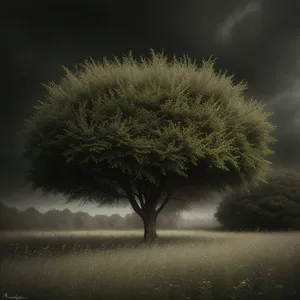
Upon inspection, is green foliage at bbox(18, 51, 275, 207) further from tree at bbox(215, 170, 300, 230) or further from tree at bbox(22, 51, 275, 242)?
tree at bbox(215, 170, 300, 230)

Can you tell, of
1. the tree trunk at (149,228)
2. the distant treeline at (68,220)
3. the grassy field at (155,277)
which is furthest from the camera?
the tree trunk at (149,228)

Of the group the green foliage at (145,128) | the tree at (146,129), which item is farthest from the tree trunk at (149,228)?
the green foliage at (145,128)

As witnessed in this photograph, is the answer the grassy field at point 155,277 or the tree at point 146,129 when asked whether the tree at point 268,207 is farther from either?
the grassy field at point 155,277

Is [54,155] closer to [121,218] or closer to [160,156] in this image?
[160,156]

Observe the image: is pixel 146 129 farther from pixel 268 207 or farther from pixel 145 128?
pixel 268 207

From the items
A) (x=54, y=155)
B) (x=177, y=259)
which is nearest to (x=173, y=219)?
(x=54, y=155)

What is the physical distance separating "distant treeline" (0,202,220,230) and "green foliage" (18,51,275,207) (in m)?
2.59

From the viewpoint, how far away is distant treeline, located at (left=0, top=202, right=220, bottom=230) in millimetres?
15801

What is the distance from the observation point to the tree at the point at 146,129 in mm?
17656

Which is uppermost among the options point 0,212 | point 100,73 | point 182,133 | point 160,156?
point 100,73

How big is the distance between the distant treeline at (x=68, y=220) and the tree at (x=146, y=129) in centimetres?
246

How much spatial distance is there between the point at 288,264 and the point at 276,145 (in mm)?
11674

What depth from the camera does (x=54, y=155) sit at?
765 inches

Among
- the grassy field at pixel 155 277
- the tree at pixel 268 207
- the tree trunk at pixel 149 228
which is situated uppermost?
the tree at pixel 268 207
